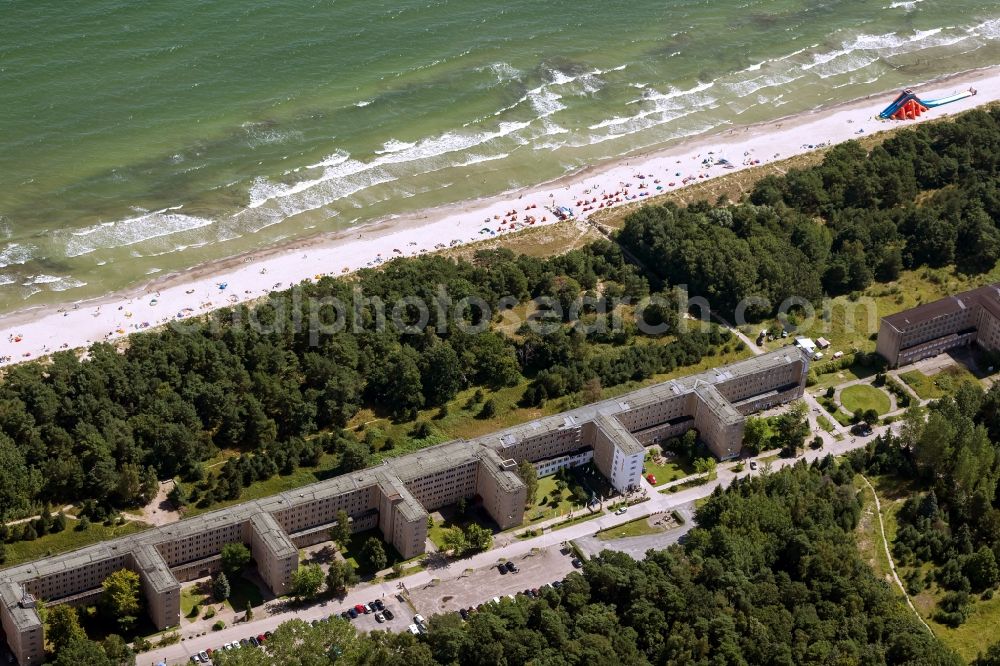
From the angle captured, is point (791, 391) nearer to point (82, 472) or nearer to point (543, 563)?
point (543, 563)

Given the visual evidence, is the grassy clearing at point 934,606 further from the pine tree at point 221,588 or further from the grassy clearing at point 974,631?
the pine tree at point 221,588

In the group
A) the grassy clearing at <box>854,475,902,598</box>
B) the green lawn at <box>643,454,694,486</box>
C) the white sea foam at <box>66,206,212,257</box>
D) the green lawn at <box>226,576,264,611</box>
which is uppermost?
the white sea foam at <box>66,206,212,257</box>

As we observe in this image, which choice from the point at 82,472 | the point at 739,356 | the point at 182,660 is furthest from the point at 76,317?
the point at 739,356

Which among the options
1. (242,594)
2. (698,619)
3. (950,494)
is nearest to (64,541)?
(242,594)

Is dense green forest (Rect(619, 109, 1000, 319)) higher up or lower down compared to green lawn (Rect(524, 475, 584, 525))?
higher up

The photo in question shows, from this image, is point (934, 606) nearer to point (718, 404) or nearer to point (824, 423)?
point (824, 423)

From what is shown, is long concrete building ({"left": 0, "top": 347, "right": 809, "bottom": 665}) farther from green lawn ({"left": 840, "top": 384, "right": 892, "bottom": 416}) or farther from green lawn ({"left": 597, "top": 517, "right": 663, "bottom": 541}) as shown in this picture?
green lawn ({"left": 840, "top": 384, "right": 892, "bottom": 416})

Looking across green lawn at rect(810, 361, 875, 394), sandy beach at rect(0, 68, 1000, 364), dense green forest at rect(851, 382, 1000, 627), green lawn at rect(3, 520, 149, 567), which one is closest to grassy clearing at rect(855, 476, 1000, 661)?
dense green forest at rect(851, 382, 1000, 627)

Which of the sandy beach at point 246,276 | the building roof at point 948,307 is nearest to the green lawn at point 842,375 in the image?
the building roof at point 948,307
